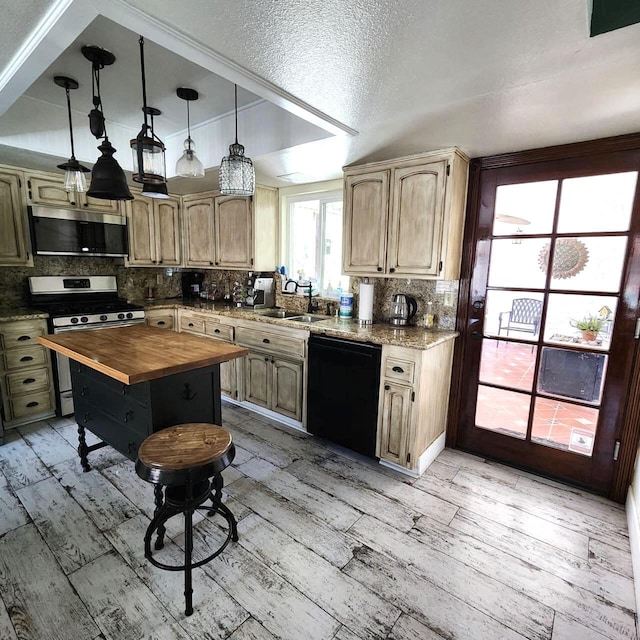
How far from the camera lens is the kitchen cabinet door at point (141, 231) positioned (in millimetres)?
3934

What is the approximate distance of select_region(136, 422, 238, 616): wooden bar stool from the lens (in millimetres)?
1455

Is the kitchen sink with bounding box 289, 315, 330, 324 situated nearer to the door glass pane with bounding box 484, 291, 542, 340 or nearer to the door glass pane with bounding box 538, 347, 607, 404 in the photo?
the door glass pane with bounding box 484, 291, 542, 340

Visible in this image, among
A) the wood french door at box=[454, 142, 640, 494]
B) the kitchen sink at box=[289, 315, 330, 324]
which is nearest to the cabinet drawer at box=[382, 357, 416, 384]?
the wood french door at box=[454, 142, 640, 494]

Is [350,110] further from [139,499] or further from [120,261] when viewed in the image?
[120,261]

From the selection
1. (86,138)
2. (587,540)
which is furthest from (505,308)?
(86,138)

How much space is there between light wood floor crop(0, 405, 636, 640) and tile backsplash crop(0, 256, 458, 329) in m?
1.29

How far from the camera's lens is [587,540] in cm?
193

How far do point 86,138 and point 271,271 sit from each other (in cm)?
204

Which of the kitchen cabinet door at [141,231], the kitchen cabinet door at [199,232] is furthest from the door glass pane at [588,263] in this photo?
the kitchen cabinet door at [141,231]

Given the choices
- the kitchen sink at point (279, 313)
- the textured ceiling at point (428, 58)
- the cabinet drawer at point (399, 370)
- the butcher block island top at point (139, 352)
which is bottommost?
the cabinet drawer at point (399, 370)

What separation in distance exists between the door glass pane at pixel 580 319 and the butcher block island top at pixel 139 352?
6.96 ft

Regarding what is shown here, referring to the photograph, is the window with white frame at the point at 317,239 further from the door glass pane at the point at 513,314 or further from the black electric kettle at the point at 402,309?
the door glass pane at the point at 513,314

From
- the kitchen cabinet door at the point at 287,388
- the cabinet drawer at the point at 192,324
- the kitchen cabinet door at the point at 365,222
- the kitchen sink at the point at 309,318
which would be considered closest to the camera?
the kitchen cabinet door at the point at 365,222

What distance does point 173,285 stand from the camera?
4.75 metres
